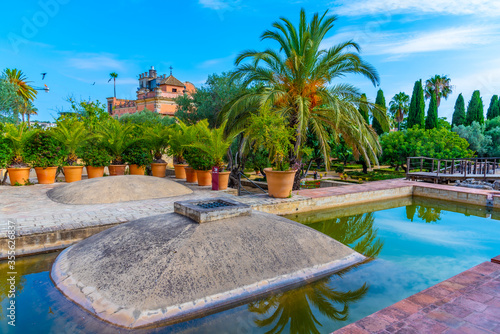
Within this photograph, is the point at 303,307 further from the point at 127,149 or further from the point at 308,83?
the point at 127,149

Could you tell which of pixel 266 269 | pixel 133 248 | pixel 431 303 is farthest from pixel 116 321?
pixel 431 303

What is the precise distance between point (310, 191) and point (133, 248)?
7.18 metres

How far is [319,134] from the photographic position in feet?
32.5

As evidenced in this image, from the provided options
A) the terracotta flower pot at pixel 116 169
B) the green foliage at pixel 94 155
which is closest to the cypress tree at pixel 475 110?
the terracotta flower pot at pixel 116 169

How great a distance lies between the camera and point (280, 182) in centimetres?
878

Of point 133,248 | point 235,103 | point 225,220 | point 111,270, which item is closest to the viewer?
point 111,270

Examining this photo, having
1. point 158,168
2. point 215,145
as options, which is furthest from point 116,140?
point 215,145

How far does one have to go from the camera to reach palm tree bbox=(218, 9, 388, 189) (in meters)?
9.43

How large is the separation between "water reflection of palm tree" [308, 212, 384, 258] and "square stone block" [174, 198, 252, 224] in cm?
254

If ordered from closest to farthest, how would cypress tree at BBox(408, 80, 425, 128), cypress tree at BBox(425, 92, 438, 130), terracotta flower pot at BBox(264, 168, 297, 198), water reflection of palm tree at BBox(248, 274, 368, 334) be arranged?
water reflection of palm tree at BBox(248, 274, 368, 334) → terracotta flower pot at BBox(264, 168, 297, 198) → cypress tree at BBox(425, 92, 438, 130) → cypress tree at BBox(408, 80, 425, 128)

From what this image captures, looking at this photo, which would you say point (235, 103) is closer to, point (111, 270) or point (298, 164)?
point (298, 164)

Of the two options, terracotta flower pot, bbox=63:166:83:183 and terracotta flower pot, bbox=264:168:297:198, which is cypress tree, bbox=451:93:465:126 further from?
terracotta flower pot, bbox=63:166:83:183

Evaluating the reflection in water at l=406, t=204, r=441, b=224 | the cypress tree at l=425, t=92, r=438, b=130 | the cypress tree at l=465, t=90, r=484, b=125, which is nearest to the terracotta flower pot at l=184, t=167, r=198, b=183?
the reflection in water at l=406, t=204, r=441, b=224

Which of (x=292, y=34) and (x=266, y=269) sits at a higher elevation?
(x=292, y=34)
